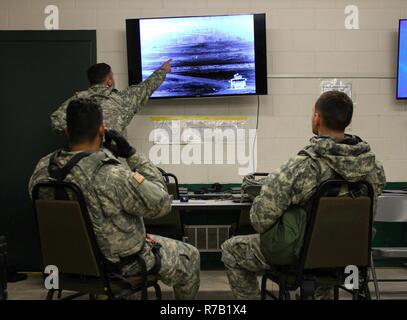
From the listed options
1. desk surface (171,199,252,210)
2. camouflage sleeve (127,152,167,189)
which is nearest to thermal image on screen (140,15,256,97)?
desk surface (171,199,252,210)

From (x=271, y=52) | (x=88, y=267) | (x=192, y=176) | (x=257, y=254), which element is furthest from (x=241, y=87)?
(x=88, y=267)

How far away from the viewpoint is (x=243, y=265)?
115 inches

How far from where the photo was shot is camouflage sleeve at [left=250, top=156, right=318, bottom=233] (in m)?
2.54

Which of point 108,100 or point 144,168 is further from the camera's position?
point 108,100

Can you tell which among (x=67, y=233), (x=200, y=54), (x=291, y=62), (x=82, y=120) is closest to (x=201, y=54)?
(x=200, y=54)

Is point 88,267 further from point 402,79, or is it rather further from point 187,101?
point 402,79

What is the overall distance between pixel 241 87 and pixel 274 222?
8.44ft

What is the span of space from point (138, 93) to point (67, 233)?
8.03 feet

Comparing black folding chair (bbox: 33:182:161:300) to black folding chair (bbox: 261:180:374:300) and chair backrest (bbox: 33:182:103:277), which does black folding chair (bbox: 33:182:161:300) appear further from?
black folding chair (bbox: 261:180:374:300)

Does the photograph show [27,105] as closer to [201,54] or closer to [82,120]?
[201,54]

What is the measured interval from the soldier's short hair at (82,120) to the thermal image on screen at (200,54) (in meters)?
2.53

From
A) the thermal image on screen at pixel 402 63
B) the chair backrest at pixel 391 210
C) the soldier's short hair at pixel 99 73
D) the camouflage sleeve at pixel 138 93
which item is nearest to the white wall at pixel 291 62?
the thermal image on screen at pixel 402 63

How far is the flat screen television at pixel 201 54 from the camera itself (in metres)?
4.96

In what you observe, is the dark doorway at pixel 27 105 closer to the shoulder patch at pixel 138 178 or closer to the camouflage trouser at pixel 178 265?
the camouflage trouser at pixel 178 265
